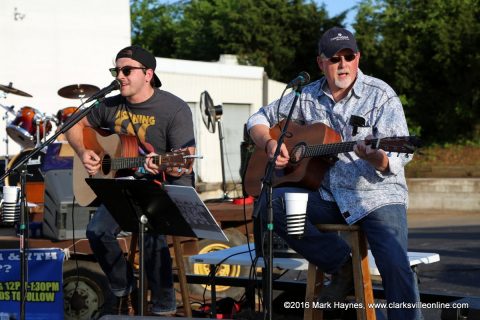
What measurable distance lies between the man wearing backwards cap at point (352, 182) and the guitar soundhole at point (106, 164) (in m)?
1.16

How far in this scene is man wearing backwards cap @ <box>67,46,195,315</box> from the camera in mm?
6039

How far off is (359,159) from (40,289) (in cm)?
280

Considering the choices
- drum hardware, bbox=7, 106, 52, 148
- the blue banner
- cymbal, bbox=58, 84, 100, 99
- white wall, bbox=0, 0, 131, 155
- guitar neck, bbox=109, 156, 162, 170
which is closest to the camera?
guitar neck, bbox=109, 156, 162, 170

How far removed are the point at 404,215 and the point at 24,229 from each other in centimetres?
233

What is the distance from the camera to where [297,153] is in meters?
5.20

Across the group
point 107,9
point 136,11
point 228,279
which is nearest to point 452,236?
point 228,279

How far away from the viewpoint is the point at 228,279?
662cm

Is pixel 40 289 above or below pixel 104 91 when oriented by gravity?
below

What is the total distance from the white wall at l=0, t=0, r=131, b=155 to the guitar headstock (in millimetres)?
14427

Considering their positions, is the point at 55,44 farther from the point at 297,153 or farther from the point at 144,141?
the point at 297,153

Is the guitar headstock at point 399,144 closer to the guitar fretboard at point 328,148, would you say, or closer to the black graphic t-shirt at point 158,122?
the guitar fretboard at point 328,148

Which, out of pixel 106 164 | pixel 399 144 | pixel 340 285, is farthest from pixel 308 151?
pixel 106 164

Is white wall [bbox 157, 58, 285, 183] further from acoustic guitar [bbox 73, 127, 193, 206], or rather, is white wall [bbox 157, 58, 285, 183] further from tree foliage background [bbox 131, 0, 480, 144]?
acoustic guitar [bbox 73, 127, 193, 206]

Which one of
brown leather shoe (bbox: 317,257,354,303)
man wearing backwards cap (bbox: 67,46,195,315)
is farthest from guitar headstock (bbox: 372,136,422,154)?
man wearing backwards cap (bbox: 67,46,195,315)
